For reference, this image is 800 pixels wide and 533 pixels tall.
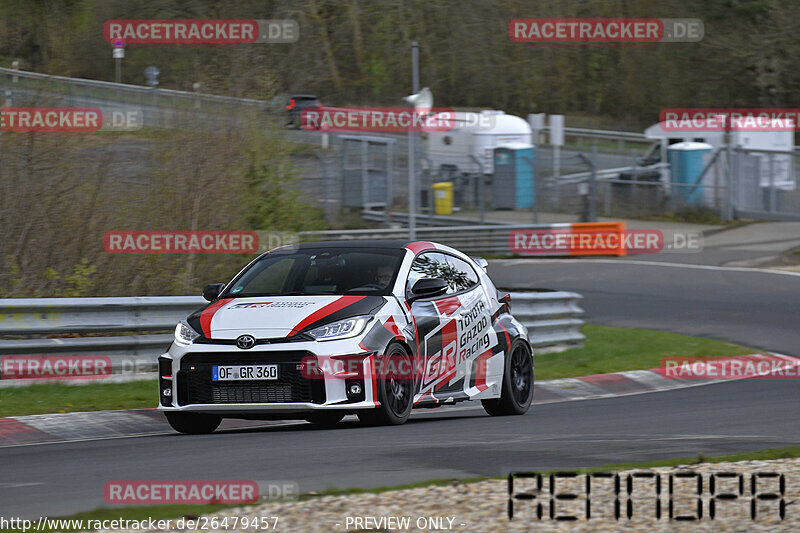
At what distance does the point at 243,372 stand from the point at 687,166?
1070 inches

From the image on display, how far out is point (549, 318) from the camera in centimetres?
1672

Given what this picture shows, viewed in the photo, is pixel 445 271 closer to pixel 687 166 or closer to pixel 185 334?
Answer: pixel 185 334

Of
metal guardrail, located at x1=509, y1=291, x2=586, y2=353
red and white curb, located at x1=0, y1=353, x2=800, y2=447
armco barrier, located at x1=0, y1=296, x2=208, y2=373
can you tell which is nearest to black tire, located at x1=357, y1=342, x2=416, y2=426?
red and white curb, located at x1=0, y1=353, x2=800, y2=447

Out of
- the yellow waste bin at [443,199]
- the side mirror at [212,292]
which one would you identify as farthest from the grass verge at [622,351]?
the yellow waste bin at [443,199]

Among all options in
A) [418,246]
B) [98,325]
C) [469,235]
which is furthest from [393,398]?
[469,235]

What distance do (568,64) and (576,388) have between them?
41380 mm

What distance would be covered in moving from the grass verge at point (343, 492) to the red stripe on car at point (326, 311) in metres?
2.56

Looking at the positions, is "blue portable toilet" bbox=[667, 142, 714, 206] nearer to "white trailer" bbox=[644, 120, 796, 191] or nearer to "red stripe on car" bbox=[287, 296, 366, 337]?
"white trailer" bbox=[644, 120, 796, 191]

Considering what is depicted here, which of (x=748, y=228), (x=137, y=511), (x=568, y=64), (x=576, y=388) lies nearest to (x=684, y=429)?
(x=576, y=388)

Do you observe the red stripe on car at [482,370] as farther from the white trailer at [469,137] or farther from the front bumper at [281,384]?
the white trailer at [469,137]

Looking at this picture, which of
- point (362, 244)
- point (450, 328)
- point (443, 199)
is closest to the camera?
point (450, 328)

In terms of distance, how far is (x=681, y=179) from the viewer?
35.1 m

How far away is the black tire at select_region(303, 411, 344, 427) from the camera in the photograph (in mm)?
9589

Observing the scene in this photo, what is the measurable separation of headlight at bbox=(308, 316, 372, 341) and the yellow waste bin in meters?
24.0
